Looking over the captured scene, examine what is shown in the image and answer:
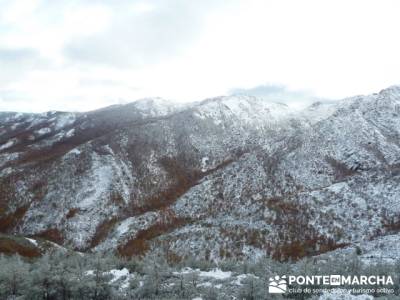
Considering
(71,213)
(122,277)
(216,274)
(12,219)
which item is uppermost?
(71,213)

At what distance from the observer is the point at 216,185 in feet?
211

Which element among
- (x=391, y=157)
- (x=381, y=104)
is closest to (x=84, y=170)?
(x=391, y=157)

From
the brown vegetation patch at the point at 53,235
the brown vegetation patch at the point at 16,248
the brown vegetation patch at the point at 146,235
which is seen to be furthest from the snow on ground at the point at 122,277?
the brown vegetation patch at the point at 53,235

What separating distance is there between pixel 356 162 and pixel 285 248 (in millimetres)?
34642

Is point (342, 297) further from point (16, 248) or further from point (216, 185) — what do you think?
point (216, 185)

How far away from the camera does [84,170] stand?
226ft

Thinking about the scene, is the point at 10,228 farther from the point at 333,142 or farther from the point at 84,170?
the point at 333,142
